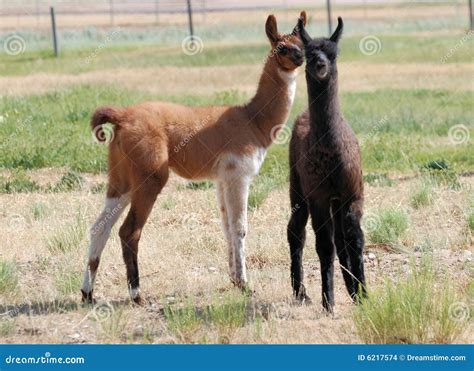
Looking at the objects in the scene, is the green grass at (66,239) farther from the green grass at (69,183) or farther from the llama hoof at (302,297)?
the green grass at (69,183)

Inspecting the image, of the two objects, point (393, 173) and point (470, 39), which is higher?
point (470, 39)

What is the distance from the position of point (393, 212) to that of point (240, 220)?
7.00 ft

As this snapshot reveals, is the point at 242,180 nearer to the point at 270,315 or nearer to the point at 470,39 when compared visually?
the point at 270,315

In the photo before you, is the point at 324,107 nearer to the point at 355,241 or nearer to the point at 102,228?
the point at 355,241

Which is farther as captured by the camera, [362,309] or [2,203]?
[2,203]

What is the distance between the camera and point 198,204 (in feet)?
41.1

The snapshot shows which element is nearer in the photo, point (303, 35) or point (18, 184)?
point (303, 35)

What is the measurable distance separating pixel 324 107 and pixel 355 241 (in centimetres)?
107

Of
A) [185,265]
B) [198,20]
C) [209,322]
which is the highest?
[198,20]

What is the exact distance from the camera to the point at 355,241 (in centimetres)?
823

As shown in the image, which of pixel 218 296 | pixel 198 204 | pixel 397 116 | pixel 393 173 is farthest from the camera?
pixel 397 116

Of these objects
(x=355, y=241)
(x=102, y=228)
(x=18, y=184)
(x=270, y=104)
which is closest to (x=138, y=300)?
(x=102, y=228)

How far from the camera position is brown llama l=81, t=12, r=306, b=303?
341 inches

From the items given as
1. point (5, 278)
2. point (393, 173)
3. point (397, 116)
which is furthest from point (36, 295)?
point (397, 116)
